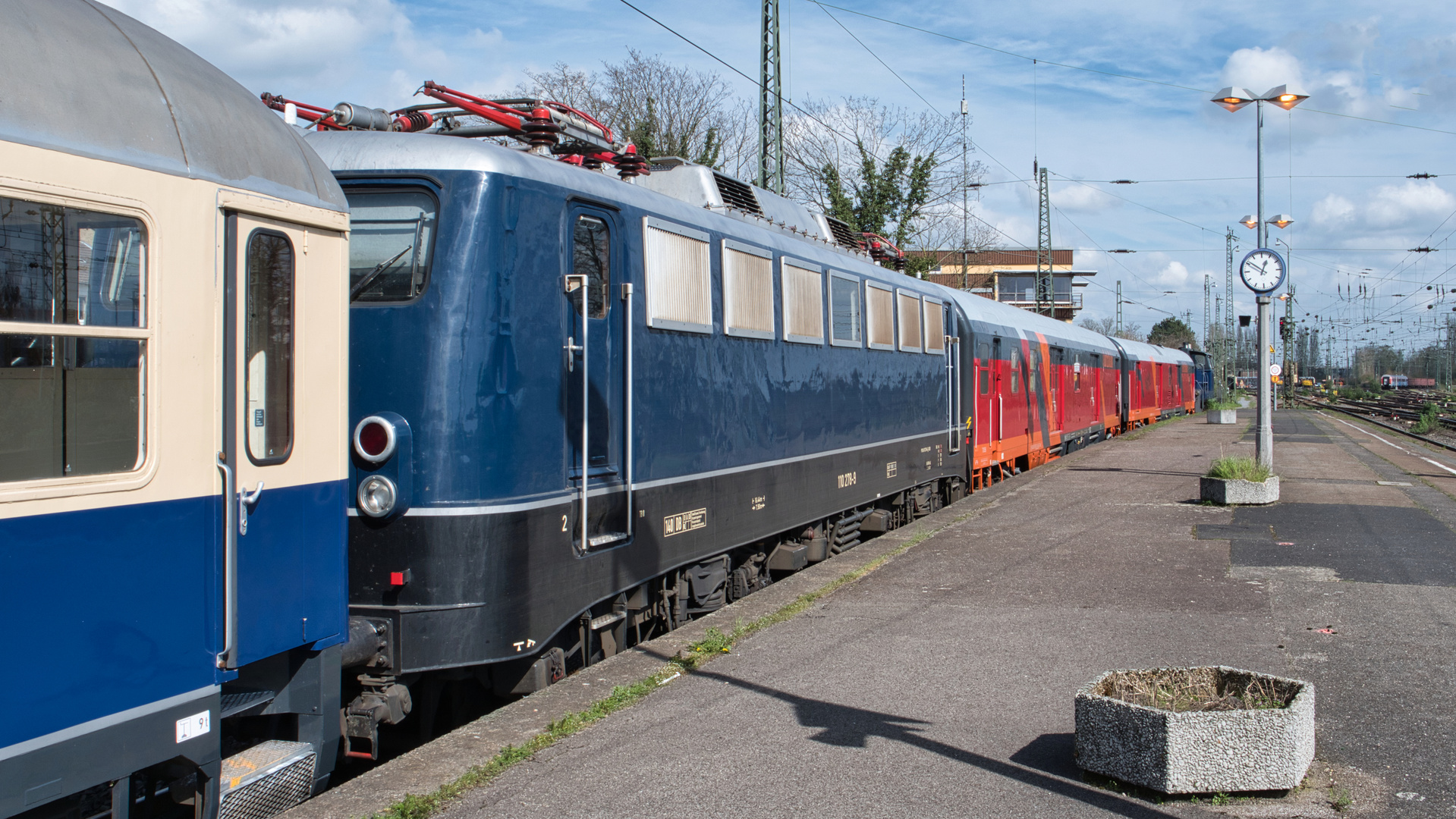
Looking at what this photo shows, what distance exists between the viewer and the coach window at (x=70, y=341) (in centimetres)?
327

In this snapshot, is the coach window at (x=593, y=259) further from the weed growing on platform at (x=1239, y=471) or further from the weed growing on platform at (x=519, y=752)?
the weed growing on platform at (x=1239, y=471)

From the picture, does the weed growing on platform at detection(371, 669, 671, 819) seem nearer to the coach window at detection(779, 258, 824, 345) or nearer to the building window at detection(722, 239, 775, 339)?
the building window at detection(722, 239, 775, 339)

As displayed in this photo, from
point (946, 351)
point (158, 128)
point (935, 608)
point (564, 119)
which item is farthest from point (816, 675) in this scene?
point (946, 351)

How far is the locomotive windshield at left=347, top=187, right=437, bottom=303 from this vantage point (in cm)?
539

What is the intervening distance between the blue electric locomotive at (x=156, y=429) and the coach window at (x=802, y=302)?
515 centimetres

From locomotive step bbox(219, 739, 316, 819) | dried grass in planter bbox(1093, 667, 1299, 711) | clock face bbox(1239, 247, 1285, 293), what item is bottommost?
locomotive step bbox(219, 739, 316, 819)

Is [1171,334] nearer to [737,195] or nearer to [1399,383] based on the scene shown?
[1399,383]

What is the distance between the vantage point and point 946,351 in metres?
15.2

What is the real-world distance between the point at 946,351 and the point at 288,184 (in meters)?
11.9

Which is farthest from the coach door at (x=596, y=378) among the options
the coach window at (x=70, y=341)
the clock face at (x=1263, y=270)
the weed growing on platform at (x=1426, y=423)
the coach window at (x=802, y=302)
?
the weed growing on platform at (x=1426, y=423)

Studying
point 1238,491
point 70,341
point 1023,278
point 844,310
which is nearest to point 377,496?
point 70,341

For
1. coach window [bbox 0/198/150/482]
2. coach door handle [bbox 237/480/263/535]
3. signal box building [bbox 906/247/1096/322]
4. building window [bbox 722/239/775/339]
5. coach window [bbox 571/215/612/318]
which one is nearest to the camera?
coach window [bbox 0/198/150/482]

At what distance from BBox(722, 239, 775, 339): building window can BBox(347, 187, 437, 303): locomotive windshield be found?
2990mm

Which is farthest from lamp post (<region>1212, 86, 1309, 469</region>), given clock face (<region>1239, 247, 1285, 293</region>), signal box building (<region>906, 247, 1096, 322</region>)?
signal box building (<region>906, 247, 1096, 322</region>)
